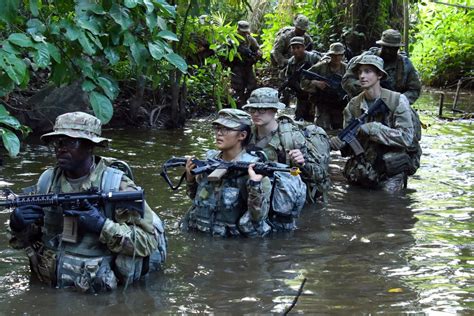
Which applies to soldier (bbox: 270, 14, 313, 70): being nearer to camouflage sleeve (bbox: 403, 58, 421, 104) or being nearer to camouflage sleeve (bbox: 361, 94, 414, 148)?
camouflage sleeve (bbox: 403, 58, 421, 104)

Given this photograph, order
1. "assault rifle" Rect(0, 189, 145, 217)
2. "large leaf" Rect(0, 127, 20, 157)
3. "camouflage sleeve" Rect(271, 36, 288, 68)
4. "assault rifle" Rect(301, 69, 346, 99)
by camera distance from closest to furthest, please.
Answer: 1. "large leaf" Rect(0, 127, 20, 157)
2. "assault rifle" Rect(0, 189, 145, 217)
3. "assault rifle" Rect(301, 69, 346, 99)
4. "camouflage sleeve" Rect(271, 36, 288, 68)

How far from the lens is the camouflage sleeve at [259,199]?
21.5 feet

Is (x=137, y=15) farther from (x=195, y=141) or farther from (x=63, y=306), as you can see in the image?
(x=195, y=141)

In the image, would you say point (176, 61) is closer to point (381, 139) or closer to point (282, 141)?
point (282, 141)

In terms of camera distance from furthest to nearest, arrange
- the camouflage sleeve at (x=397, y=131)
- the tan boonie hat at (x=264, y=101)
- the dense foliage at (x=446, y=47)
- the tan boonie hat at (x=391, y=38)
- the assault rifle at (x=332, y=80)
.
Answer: the dense foliage at (x=446, y=47)
the assault rifle at (x=332, y=80)
the tan boonie hat at (x=391, y=38)
the camouflage sleeve at (x=397, y=131)
the tan boonie hat at (x=264, y=101)

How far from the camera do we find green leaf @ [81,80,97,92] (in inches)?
201

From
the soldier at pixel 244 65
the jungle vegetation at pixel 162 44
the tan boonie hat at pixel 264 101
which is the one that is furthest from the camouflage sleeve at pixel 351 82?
the soldier at pixel 244 65

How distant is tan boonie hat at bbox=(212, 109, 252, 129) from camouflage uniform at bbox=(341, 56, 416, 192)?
97.2 inches

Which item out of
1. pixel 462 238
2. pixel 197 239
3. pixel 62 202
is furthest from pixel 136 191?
pixel 462 238

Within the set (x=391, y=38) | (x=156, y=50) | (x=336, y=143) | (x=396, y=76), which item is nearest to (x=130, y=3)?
(x=156, y=50)

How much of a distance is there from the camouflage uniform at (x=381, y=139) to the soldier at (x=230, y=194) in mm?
2485

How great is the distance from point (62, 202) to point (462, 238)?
3697 mm

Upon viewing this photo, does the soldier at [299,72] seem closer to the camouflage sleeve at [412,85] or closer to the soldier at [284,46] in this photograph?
the soldier at [284,46]

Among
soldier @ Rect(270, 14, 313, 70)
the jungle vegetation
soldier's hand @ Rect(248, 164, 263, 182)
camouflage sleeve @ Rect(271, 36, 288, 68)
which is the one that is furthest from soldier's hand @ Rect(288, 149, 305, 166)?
camouflage sleeve @ Rect(271, 36, 288, 68)
